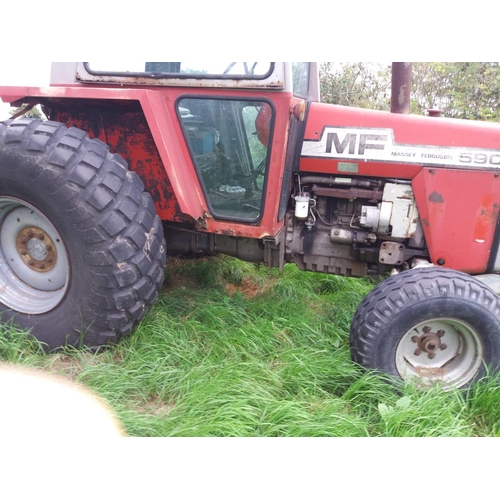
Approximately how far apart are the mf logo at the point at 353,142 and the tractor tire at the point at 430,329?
720 mm

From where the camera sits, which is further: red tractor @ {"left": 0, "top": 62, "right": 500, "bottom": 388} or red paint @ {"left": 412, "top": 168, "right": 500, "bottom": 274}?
red paint @ {"left": 412, "top": 168, "right": 500, "bottom": 274}

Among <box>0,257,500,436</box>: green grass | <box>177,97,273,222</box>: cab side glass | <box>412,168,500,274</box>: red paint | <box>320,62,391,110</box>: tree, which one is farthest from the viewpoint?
<box>320,62,391,110</box>: tree

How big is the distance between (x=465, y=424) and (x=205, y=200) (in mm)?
1638

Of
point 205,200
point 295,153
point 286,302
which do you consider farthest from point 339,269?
point 205,200

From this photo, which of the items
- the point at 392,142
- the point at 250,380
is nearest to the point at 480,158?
the point at 392,142

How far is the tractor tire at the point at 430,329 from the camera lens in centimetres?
196

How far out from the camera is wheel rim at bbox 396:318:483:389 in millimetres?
2078

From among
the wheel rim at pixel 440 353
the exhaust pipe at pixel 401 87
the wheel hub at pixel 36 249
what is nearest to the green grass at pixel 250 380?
the wheel rim at pixel 440 353

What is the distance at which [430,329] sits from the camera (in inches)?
82.4

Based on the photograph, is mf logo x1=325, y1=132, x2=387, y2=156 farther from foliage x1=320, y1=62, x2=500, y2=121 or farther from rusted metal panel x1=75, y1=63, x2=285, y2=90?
foliage x1=320, y1=62, x2=500, y2=121

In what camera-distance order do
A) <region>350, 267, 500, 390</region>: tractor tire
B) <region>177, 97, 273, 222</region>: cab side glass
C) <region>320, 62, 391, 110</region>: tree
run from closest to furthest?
<region>350, 267, 500, 390</region>: tractor tire → <region>177, 97, 273, 222</region>: cab side glass → <region>320, 62, 391, 110</region>: tree

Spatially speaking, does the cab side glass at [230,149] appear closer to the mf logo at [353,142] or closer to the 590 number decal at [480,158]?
the mf logo at [353,142]

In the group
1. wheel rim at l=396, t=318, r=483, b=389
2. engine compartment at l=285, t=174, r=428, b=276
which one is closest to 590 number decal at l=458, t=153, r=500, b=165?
engine compartment at l=285, t=174, r=428, b=276

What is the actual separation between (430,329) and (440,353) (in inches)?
6.0
